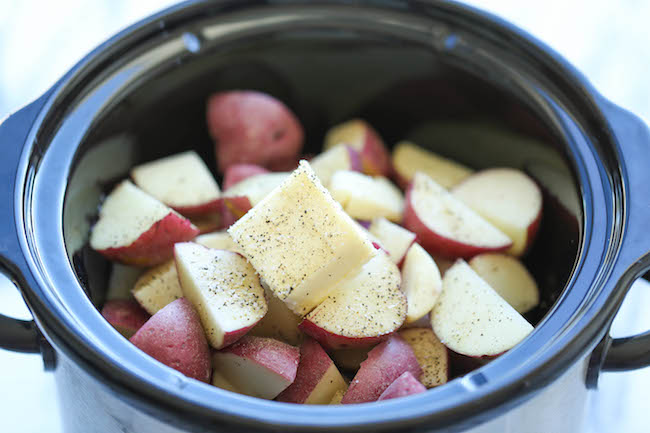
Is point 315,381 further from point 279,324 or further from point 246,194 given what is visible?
point 246,194

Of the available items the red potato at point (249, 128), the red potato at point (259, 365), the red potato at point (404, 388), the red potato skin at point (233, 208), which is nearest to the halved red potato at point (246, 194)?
the red potato skin at point (233, 208)

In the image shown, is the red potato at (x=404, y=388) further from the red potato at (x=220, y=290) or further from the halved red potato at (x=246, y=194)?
the halved red potato at (x=246, y=194)

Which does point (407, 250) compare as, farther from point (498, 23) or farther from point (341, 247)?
point (498, 23)

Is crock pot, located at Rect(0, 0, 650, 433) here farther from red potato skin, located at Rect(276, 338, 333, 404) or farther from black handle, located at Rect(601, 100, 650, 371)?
red potato skin, located at Rect(276, 338, 333, 404)

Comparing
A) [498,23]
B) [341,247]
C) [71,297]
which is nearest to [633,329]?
[498,23]

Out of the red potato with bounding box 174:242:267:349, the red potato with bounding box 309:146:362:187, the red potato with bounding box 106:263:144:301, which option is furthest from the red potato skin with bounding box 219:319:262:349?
the red potato with bounding box 309:146:362:187
